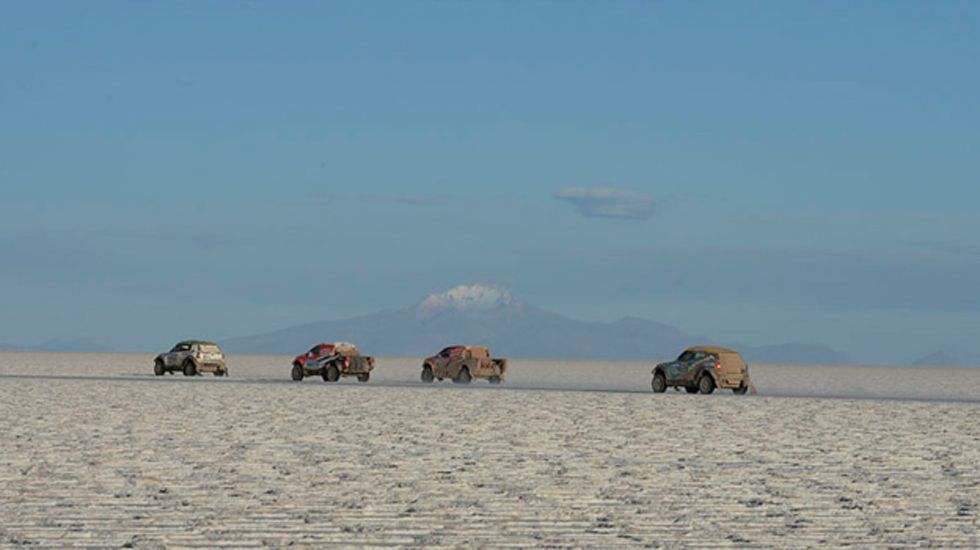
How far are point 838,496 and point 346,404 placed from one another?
66.8 feet

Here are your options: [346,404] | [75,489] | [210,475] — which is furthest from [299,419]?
[75,489]

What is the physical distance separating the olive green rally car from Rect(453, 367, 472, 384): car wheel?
935 cm

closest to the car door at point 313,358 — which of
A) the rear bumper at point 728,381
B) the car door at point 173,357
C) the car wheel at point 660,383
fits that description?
the car door at point 173,357

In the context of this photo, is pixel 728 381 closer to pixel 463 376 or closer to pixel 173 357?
pixel 463 376

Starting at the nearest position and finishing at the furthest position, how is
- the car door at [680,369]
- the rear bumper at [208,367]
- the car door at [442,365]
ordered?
the car door at [680,369] < the car door at [442,365] < the rear bumper at [208,367]

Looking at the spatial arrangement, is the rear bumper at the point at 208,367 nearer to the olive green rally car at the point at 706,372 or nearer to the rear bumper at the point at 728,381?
the olive green rally car at the point at 706,372

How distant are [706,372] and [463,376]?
11.2 meters

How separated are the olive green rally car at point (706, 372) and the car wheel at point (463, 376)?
30.7ft

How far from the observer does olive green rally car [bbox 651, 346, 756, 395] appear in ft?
147

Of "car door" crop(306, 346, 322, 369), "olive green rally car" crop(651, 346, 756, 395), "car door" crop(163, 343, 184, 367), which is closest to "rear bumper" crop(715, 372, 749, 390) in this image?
"olive green rally car" crop(651, 346, 756, 395)

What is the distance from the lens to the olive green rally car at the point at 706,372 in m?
44.9

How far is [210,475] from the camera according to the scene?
16562mm

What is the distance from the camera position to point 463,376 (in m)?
53.0

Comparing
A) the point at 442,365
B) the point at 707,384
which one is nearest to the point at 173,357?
the point at 442,365
